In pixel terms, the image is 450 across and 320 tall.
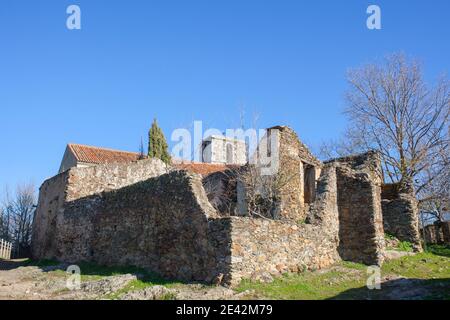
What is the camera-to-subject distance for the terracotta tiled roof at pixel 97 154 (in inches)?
1172

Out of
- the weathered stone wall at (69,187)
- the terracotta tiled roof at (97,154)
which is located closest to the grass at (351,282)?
the weathered stone wall at (69,187)

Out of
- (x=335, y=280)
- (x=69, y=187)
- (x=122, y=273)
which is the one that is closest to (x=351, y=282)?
(x=335, y=280)

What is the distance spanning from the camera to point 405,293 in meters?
12.0

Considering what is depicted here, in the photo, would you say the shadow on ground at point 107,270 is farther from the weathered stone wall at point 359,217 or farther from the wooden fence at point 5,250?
the wooden fence at point 5,250

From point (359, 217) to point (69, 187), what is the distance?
42.7 feet

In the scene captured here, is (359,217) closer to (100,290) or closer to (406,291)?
(406,291)

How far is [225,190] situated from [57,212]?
818cm

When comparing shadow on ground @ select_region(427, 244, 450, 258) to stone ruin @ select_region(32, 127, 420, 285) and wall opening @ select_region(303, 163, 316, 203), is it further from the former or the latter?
wall opening @ select_region(303, 163, 316, 203)

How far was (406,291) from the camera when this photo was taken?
1216cm

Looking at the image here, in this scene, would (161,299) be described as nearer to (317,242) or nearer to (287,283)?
(287,283)

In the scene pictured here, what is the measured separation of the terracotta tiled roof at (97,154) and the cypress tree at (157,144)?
1334 mm

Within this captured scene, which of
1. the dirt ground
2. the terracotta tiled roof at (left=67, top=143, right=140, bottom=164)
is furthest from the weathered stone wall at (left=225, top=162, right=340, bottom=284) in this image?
the terracotta tiled roof at (left=67, top=143, right=140, bottom=164)

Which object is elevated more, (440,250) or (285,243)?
(285,243)
